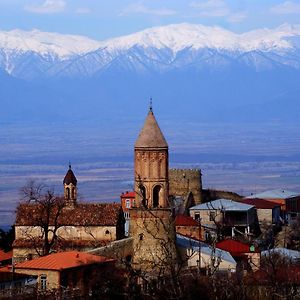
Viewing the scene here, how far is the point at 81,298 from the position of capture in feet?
93.1

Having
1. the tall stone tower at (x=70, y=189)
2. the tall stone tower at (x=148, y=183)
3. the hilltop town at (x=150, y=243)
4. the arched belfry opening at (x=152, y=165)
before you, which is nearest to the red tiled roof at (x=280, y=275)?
the hilltop town at (x=150, y=243)

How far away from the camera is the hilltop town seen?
27.4 meters

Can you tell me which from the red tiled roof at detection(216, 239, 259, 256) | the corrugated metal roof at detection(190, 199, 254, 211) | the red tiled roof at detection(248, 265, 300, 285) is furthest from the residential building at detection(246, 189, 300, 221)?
the red tiled roof at detection(248, 265, 300, 285)

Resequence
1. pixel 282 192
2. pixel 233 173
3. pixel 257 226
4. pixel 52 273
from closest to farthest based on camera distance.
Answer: pixel 52 273
pixel 257 226
pixel 282 192
pixel 233 173

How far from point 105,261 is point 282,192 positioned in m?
35.1

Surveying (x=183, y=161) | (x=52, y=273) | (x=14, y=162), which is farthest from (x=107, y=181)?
(x=52, y=273)

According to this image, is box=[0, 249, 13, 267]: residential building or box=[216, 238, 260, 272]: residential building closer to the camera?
box=[216, 238, 260, 272]: residential building

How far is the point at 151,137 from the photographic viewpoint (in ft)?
134

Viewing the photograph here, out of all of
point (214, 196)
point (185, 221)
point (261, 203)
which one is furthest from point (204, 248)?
point (214, 196)

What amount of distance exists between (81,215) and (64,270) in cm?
958

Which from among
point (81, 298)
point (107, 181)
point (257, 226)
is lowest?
point (81, 298)

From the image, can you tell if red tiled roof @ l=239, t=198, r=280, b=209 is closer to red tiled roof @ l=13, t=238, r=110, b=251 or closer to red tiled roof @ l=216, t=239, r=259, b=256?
red tiled roof @ l=216, t=239, r=259, b=256

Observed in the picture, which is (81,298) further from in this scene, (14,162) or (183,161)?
(14,162)

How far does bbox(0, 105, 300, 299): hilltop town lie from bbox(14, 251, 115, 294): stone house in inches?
1.1
